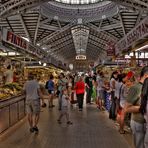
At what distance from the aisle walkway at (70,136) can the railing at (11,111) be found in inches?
13.4

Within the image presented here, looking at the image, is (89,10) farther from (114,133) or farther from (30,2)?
(114,133)

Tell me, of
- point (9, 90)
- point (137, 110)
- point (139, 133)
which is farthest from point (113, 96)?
point (137, 110)

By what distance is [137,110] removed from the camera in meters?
4.95

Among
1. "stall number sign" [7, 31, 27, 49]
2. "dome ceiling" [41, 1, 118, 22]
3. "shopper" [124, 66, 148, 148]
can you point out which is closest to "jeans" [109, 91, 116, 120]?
"stall number sign" [7, 31, 27, 49]

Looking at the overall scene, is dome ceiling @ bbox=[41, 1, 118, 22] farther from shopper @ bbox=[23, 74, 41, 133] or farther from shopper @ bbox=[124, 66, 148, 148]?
shopper @ bbox=[124, 66, 148, 148]

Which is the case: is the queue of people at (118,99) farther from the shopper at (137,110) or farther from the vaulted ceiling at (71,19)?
the vaulted ceiling at (71,19)

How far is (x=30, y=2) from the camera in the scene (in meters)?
25.8

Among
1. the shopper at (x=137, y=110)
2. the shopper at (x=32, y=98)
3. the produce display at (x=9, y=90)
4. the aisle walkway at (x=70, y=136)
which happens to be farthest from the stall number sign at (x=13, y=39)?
the shopper at (x=137, y=110)

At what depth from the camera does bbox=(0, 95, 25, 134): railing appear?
10.1 metres

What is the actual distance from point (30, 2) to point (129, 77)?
58.8 ft

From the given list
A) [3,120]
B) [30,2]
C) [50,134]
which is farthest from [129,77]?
[30,2]

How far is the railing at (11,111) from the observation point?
1014cm

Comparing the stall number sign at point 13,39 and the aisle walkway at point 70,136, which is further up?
the stall number sign at point 13,39

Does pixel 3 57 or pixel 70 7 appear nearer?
pixel 3 57
